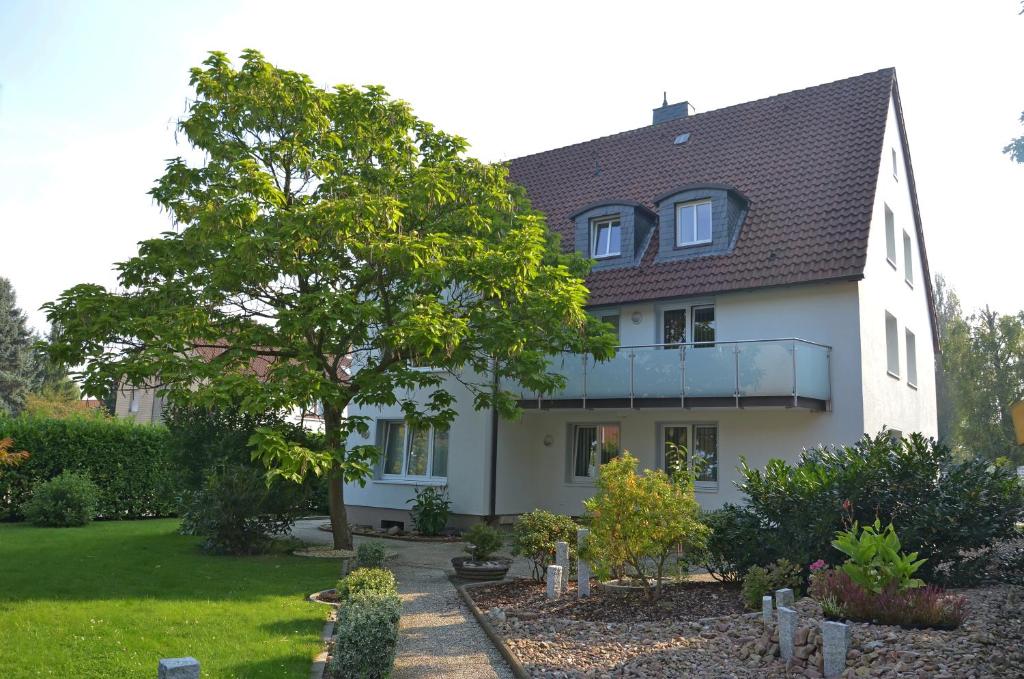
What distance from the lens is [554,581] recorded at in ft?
34.4

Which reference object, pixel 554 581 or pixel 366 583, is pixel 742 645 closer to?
pixel 554 581

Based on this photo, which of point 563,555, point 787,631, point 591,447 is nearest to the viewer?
point 787,631

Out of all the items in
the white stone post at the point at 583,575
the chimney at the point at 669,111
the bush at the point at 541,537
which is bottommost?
the white stone post at the point at 583,575

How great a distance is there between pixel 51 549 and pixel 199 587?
5.46 meters

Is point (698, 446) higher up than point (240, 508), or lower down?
higher up

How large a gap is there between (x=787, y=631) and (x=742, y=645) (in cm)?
72

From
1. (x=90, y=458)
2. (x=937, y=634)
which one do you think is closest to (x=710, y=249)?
(x=937, y=634)

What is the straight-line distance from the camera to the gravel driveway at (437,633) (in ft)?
24.6

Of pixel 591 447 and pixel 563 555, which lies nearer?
pixel 563 555

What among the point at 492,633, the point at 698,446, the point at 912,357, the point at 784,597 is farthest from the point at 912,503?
the point at 912,357

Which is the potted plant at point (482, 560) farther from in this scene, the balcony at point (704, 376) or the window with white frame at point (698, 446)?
the window with white frame at point (698, 446)

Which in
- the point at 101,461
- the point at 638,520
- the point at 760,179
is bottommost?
the point at 638,520

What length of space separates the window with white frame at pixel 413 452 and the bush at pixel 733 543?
10138 millimetres

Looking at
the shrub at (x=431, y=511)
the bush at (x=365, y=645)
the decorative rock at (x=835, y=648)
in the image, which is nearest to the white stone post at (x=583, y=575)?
the bush at (x=365, y=645)
